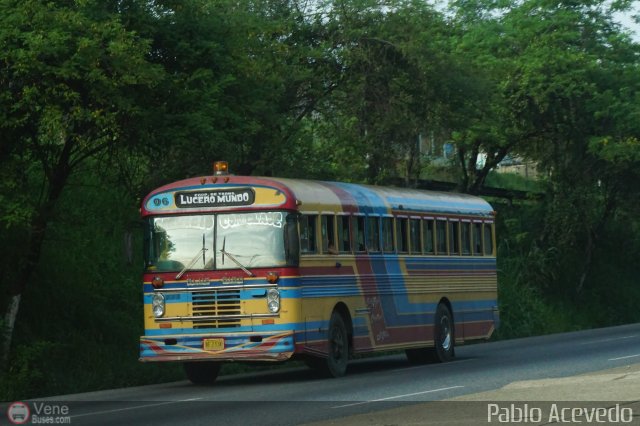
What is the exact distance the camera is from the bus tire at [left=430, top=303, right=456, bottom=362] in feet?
84.1

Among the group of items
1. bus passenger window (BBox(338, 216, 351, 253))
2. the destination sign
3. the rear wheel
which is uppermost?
the destination sign

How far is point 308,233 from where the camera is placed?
20.8 meters

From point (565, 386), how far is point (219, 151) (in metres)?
11.6

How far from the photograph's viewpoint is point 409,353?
26.2 metres

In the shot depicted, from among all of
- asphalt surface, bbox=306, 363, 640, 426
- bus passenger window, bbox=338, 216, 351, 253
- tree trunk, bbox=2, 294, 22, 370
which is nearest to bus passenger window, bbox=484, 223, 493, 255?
bus passenger window, bbox=338, 216, 351, 253

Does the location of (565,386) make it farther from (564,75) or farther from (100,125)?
(564,75)

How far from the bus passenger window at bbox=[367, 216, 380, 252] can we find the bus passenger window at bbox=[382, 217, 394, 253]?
0.69 feet

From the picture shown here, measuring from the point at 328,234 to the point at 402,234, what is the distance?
311cm

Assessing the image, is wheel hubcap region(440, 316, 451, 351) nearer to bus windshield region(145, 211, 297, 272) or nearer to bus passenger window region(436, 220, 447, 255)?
bus passenger window region(436, 220, 447, 255)

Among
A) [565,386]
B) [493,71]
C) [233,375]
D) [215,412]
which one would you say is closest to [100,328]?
[233,375]

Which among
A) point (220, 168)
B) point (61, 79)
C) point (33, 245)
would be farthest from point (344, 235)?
point (61, 79)

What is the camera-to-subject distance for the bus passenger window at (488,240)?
28.2 m

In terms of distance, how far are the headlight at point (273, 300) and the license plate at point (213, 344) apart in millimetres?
886

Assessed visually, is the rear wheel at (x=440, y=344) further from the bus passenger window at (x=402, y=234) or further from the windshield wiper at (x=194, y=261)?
the windshield wiper at (x=194, y=261)
